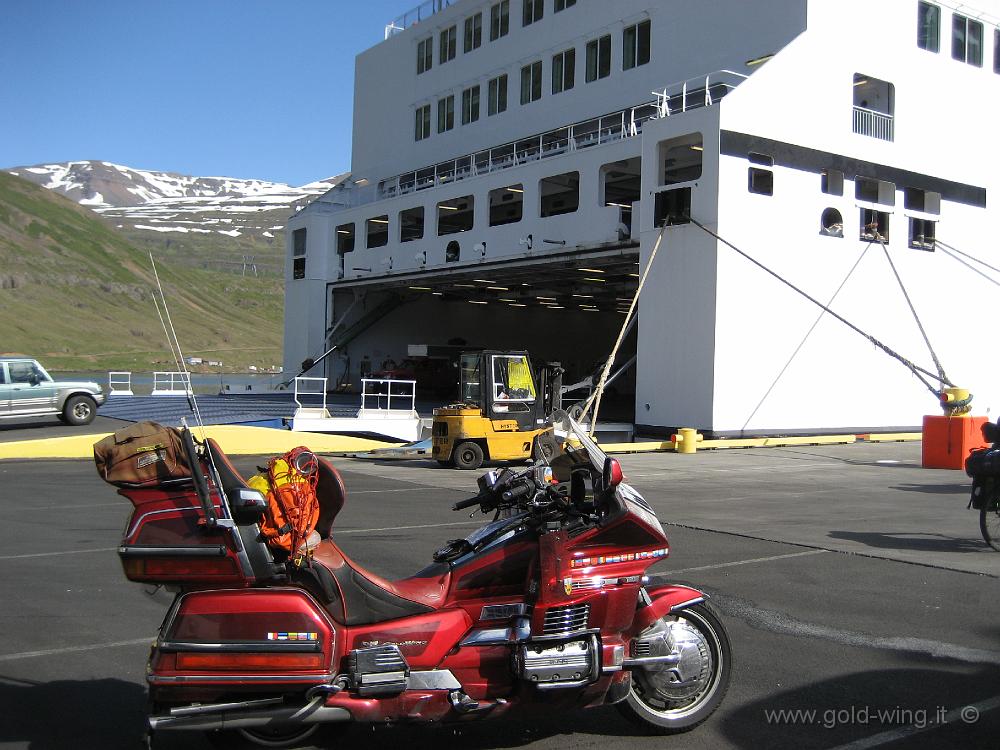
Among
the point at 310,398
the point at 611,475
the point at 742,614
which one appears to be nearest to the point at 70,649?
the point at 611,475

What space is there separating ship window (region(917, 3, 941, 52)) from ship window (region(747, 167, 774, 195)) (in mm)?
7492

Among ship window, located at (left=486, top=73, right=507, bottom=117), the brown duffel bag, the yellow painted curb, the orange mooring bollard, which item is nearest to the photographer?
the brown duffel bag

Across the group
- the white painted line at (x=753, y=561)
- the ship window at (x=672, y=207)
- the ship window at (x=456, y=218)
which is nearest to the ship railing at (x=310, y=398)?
the ship window at (x=456, y=218)

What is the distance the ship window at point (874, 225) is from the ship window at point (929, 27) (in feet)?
19.2

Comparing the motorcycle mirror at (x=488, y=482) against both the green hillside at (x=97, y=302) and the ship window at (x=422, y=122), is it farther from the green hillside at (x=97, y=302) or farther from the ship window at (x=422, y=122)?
the green hillside at (x=97, y=302)

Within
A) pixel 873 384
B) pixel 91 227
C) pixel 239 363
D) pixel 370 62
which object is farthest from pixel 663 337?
pixel 91 227

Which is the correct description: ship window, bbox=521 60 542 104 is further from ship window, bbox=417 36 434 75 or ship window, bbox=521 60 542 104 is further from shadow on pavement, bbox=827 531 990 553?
shadow on pavement, bbox=827 531 990 553

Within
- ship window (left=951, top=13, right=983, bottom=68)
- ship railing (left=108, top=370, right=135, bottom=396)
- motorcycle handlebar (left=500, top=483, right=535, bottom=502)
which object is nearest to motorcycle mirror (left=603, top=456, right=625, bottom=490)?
motorcycle handlebar (left=500, top=483, right=535, bottom=502)

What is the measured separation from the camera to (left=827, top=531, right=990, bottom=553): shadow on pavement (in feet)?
32.3

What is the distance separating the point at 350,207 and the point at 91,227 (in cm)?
10894

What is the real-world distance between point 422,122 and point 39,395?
73.6ft

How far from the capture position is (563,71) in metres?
34.4

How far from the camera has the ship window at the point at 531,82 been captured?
116 ft

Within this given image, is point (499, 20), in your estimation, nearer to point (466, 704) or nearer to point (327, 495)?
point (327, 495)
